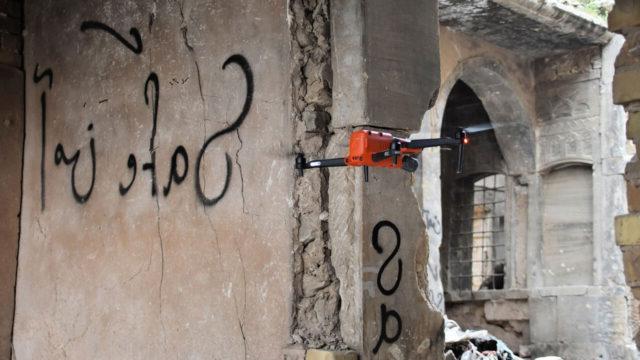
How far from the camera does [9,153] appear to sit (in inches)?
215

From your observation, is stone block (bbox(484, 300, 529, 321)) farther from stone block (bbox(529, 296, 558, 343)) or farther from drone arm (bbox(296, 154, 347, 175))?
drone arm (bbox(296, 154, 347, 175))

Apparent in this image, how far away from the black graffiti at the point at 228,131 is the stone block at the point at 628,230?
1672 mm

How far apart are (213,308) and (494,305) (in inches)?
283

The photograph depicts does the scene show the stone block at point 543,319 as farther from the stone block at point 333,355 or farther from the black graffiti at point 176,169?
the stone block at point 333,355

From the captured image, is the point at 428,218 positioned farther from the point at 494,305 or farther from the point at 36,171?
the point at 36,171

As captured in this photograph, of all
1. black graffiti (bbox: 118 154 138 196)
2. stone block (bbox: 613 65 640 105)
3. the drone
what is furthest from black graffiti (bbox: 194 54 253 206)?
stone block (bbox: 613 65 640 105)

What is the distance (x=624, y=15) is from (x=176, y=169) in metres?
2.17

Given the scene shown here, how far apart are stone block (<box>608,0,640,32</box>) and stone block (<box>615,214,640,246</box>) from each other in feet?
2.75

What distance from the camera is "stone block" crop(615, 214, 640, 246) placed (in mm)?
3523

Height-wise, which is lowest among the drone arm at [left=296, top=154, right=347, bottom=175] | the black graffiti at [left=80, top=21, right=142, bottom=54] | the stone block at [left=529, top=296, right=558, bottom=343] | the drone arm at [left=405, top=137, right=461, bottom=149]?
the stone block at [left=529, top=296, right=558, bottom=343]

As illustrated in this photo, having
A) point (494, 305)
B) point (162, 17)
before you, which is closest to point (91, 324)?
point (162, 17)

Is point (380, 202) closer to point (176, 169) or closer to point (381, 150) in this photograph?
point (381, 150)

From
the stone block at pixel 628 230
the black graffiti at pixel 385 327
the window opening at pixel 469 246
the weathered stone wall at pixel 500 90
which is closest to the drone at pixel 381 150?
the black graffiti at pixel 385 327

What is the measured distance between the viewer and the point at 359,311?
126 inches
